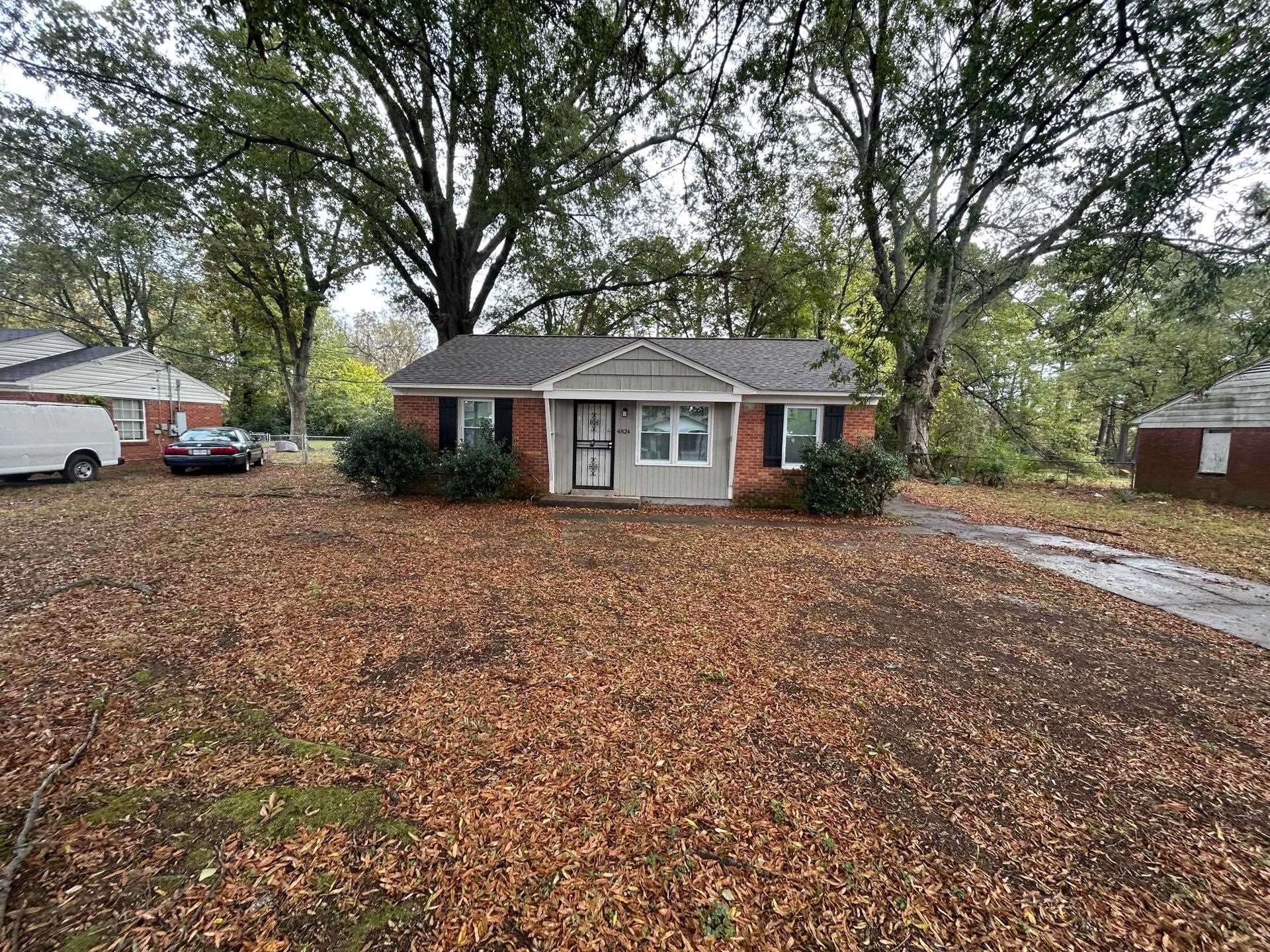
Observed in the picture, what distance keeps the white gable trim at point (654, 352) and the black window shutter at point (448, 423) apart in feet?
7.29

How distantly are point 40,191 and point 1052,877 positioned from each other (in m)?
26.9

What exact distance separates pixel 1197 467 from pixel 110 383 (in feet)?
114

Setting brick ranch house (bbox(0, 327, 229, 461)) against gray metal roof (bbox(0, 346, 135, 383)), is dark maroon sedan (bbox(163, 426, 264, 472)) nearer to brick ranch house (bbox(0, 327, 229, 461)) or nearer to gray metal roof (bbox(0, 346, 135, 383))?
brick ranch house (bbox(0, 327, 229, 461))

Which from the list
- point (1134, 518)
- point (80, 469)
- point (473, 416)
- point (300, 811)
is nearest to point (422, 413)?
point (473, 416)

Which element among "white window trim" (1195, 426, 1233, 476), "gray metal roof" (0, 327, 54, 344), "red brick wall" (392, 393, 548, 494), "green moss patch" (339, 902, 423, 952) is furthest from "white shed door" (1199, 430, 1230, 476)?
"gray metal roof" (0, 327, 54, 344)

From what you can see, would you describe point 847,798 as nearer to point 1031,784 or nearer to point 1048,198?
point 1031,784

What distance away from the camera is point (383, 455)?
10.6 metres

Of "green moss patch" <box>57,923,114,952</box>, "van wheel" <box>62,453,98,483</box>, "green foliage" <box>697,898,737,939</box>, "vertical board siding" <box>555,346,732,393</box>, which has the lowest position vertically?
"green foliage" <box>697,898,737,939</box>

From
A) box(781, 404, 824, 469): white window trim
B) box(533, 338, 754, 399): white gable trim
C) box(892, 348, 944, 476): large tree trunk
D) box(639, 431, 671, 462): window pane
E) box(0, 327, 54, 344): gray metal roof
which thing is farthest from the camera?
box(0, 327, 54, 344): gray metal roof

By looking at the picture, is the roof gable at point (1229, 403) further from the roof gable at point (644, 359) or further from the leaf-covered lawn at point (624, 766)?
the roof gable at point (644, 359)

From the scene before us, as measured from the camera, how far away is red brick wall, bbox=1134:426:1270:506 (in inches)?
474

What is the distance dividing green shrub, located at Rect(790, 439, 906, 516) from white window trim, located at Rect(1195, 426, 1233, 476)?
10.8m

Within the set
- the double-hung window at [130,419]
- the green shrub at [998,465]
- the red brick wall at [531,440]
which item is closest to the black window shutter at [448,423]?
the red brick wall at [531,440]

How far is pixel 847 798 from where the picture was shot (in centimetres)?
248
